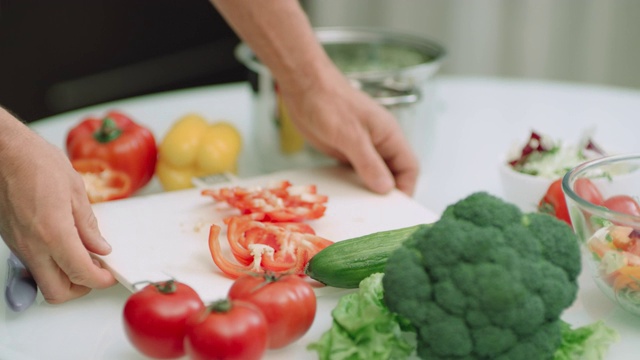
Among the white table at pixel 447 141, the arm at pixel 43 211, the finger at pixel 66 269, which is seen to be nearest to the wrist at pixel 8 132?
the arm at pixel 43 211

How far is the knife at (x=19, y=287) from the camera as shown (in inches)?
47.6

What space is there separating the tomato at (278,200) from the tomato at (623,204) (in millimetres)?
442

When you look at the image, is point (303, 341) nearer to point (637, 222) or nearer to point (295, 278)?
point (295, 278)

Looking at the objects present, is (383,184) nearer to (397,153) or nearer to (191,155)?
(397,153)

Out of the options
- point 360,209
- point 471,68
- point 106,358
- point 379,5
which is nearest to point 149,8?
point 379,5

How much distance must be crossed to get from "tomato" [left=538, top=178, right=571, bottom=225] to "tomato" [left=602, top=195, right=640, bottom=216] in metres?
0.10

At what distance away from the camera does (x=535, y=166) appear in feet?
5.05

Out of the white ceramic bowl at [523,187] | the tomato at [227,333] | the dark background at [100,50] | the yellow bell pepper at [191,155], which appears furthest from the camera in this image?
the dark background at [100,50]

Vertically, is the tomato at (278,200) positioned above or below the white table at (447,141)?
above

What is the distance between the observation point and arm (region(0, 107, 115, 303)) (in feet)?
3.88

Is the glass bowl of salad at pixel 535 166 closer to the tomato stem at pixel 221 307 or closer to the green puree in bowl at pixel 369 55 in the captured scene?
the green puree in bowl at pixel 369 55

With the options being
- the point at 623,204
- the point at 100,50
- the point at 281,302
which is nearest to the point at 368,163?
the point at 623,204

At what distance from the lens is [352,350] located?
102 cm

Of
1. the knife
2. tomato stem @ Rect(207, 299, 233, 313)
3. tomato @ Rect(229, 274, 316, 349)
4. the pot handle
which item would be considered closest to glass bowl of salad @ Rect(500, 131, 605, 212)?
the pot handle
